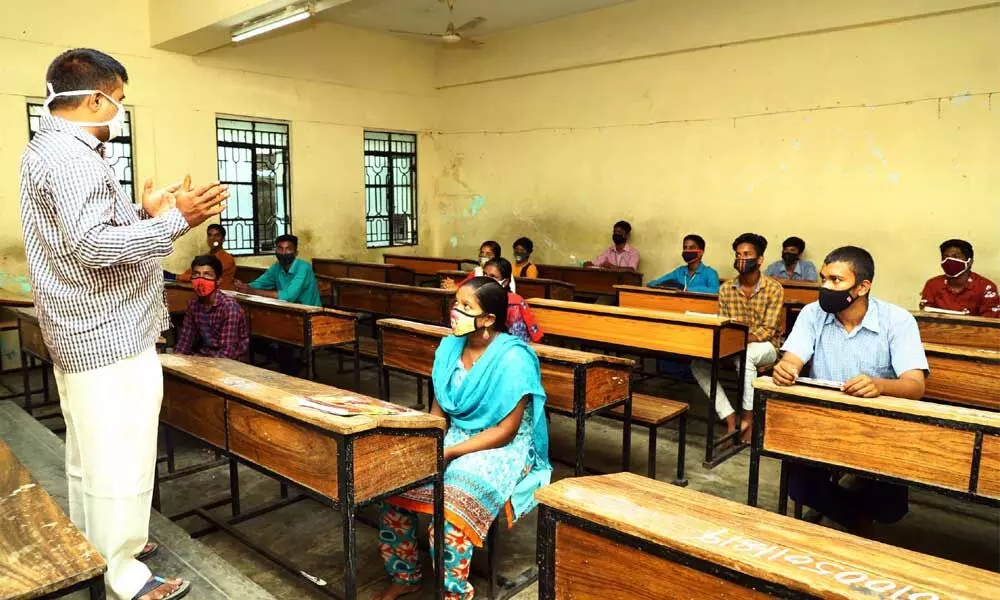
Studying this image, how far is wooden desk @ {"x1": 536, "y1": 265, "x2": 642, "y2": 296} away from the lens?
294 inches

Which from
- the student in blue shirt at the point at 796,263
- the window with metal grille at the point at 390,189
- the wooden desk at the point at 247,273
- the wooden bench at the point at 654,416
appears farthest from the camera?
the window with metal grille at the point at 390,189

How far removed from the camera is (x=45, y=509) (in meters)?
1.59

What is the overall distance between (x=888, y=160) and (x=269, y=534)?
6.47 metres

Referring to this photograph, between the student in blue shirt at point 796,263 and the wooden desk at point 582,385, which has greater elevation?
the student in blue shirt at point 796,263

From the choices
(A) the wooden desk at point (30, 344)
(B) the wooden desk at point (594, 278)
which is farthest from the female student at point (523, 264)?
(A) the wooden desk at point (30, 344)

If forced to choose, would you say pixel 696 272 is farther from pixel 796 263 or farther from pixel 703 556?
pixel 703 556

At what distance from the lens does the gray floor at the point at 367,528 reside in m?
2.82

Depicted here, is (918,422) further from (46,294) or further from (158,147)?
(158,147)

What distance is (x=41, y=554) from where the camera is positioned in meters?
1.39

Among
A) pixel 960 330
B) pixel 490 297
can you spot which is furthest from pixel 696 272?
pixel 490 297

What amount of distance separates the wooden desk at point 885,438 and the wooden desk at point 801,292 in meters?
3.67

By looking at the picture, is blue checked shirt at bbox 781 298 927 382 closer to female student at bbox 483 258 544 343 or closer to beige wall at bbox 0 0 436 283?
female student at bbox 483 258 544 343

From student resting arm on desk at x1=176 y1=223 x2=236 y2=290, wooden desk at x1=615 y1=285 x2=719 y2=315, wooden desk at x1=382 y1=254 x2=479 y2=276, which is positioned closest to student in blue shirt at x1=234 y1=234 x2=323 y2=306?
student resting arm on desk at x1=176 y1=223 x2=236 y2=290

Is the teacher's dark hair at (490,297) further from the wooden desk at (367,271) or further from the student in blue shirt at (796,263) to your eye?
the student in blue shirt at (796,263)
